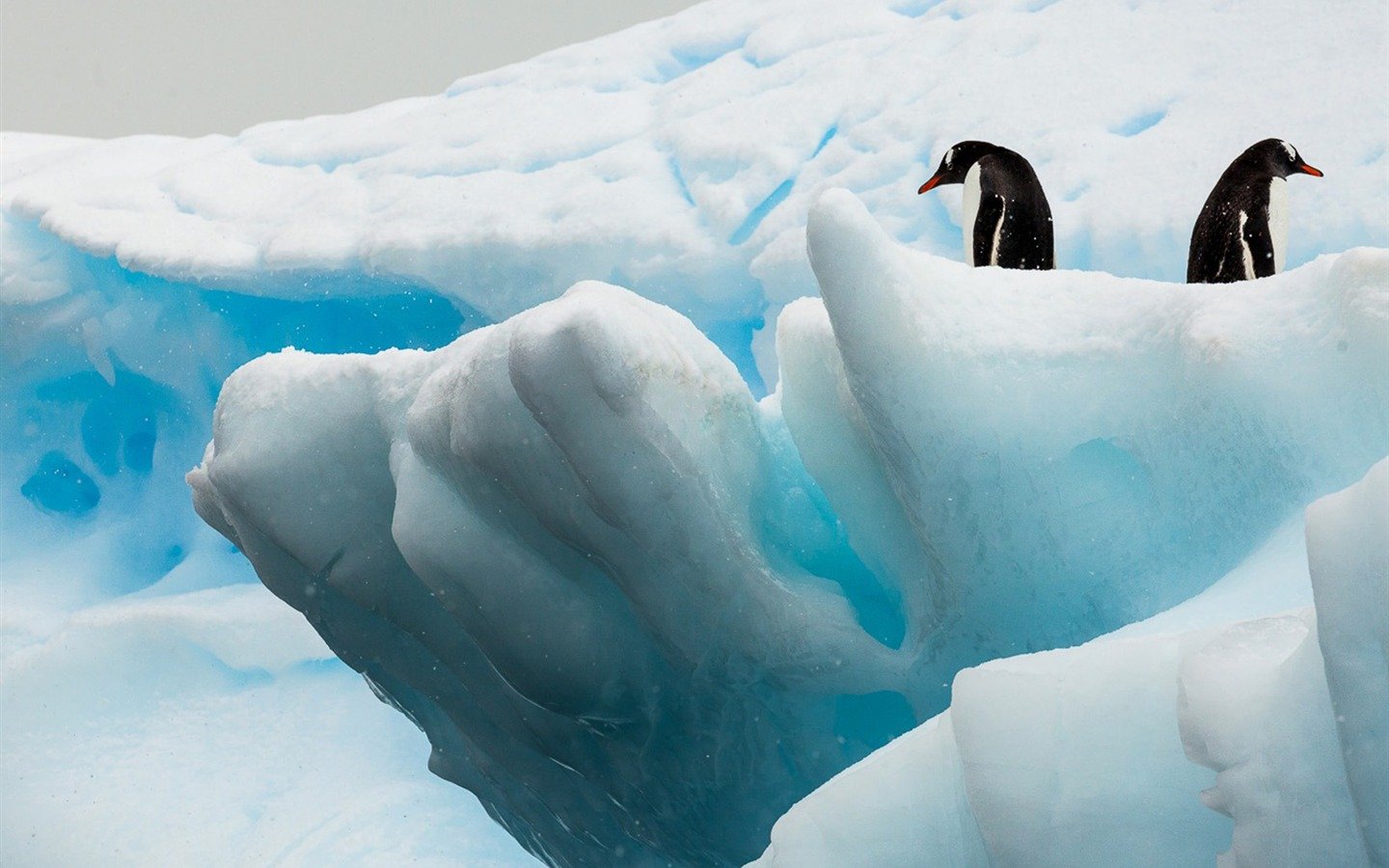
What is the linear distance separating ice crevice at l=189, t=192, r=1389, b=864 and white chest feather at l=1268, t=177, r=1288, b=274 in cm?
150

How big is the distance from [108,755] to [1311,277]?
3528 mm

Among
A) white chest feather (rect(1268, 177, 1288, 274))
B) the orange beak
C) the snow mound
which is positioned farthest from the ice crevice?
the orange beak

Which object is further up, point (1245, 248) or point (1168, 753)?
point (1168, 753)

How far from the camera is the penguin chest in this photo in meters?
3.22

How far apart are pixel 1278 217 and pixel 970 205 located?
68 cm

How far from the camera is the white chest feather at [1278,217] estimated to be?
294 centimetres

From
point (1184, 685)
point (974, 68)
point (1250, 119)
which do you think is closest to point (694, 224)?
point (974, 68)

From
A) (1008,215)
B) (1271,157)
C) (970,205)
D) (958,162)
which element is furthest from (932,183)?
(1271,157)

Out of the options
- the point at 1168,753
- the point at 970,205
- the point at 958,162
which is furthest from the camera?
the point at 958,162

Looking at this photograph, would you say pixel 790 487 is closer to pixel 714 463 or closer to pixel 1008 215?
pixel 714 463

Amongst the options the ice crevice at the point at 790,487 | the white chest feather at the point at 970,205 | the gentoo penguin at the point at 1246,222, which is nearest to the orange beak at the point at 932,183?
the white chest feather at the point at 970,205

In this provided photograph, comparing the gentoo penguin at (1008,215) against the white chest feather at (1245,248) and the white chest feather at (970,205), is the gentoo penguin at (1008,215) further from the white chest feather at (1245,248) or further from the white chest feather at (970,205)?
the white chest feather at (1245,248)

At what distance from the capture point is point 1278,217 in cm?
296

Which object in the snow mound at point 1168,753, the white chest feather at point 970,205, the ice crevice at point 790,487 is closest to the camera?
the snow mound at point 1168,753
